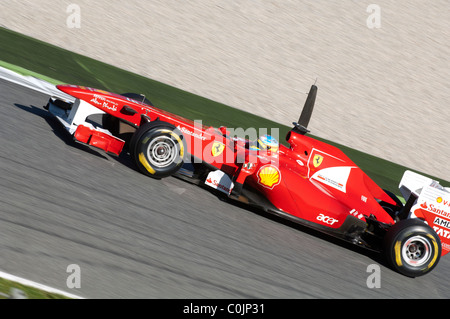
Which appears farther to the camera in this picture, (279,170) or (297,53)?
(297,53)

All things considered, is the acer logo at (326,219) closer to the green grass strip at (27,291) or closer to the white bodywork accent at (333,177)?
the white bodywork accent at (333,177)

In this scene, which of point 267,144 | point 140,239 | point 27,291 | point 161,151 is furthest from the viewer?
point 267,144

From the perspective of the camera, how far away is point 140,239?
4.91 meters

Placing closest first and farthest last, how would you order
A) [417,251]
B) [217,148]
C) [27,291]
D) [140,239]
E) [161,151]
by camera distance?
1. [27,291]
2. [140,239]
3. [161,151]
4. [417,251]
5. [217,148]

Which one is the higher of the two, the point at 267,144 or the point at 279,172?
the point at 267,144

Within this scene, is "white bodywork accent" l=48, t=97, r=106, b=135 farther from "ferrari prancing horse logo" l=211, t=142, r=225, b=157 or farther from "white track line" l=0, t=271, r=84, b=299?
"white track line" l=0, t=271, r=84, b=299

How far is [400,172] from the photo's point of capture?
13477mm

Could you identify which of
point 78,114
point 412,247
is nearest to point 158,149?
point 78,114

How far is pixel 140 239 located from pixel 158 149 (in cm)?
163

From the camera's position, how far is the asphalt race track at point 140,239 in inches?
166

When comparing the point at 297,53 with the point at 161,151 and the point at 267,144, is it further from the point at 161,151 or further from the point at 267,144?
the point at 161,151

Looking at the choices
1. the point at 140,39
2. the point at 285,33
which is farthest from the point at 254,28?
the point at 140,39

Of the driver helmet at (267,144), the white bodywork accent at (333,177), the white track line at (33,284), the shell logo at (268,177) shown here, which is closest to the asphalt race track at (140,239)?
the white track line at (33,284)

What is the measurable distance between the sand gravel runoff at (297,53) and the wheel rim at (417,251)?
319 inches
